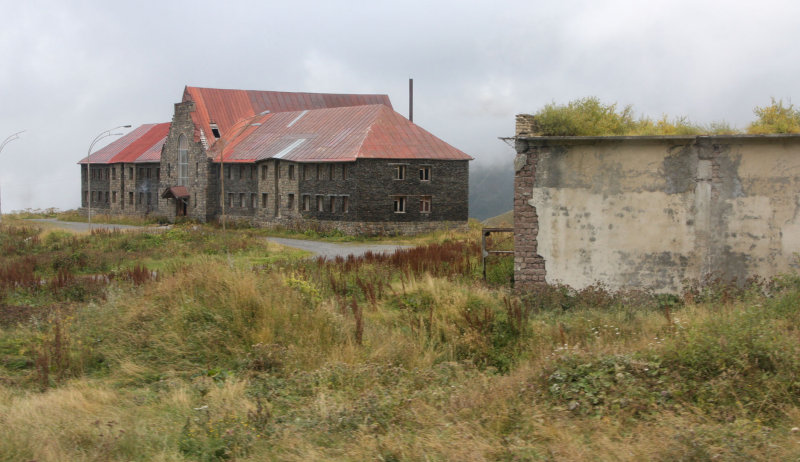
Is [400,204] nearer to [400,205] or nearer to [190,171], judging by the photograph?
[400,205]

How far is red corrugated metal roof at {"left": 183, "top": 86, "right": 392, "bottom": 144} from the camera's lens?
171ft

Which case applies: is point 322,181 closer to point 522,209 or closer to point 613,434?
point 522,209

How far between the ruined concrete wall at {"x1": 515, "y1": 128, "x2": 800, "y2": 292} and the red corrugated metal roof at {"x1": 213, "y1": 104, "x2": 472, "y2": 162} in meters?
24.3

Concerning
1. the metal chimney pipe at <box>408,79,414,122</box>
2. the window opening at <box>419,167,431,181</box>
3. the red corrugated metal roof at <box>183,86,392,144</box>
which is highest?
the metal chimney pipe at <box>408,79,414,122</box>

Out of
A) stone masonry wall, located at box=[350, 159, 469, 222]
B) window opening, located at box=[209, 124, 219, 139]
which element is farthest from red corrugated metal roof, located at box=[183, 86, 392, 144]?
stone masonry wall, located at box=[350, 159, 469, 222]

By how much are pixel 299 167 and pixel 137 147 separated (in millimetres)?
28155

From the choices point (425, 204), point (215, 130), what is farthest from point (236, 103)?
point (425, 204)

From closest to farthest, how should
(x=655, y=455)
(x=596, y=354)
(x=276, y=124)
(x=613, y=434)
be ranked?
(x=655, y=455)
(x=613, y=434)
(x=596, y=354)
(x=276, y=124)

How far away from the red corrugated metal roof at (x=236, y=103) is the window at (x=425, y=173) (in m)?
17.8

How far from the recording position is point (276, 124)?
50156mm

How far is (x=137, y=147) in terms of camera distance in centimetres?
6475

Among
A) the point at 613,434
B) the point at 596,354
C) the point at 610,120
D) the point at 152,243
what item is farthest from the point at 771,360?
the point at 152,243

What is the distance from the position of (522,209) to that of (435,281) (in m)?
2.40

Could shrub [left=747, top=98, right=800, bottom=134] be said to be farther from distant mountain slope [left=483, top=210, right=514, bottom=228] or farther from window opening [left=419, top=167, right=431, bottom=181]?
window opening [left=419, top=167, right=431, bottom=181]
